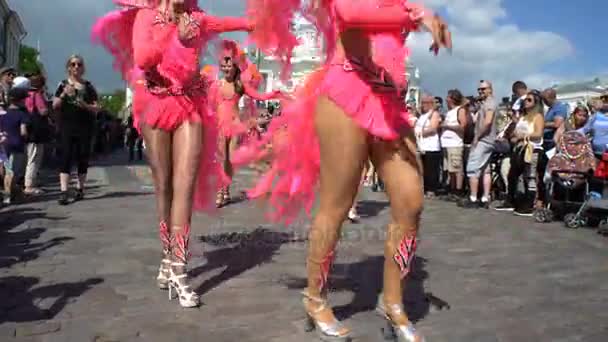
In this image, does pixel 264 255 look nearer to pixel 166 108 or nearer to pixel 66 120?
pixel 166 108

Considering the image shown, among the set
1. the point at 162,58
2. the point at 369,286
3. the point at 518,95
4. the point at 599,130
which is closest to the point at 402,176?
the point at 369,286

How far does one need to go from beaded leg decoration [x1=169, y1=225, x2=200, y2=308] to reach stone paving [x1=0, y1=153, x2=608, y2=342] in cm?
8

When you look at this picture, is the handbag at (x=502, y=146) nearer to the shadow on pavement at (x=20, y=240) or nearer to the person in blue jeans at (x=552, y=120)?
the person in blue jeans at (x=552, y=120)

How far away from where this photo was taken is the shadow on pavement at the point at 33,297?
3.39 metres

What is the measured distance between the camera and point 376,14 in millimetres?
2729

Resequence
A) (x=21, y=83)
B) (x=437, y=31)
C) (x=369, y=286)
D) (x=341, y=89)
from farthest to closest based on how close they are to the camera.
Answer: (x=21, y=83), (x=369, y=286), (x=341, y=89), (x=437, y=31)

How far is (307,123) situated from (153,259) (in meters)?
2.23

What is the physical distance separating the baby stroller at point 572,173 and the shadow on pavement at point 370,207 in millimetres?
2014

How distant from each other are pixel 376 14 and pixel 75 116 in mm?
6218

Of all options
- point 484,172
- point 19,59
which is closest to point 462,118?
point 484,172

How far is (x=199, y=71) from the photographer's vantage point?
3957 mm

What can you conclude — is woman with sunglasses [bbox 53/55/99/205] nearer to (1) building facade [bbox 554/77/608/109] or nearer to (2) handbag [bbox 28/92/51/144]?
(2) handbag [bbox 28/92/51/144]

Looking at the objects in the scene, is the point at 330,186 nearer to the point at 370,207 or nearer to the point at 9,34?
the point at 370,207

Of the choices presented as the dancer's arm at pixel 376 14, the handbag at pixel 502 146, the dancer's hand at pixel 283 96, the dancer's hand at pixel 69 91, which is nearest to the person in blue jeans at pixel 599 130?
the handbag at pixel 502 146
